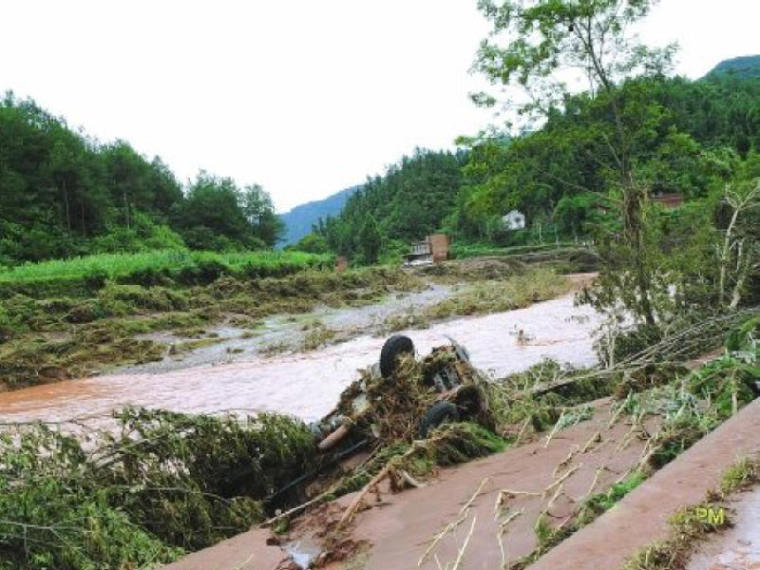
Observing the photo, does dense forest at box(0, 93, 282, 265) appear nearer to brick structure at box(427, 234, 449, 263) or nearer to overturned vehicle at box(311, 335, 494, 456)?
brick structure at box(427, 234, 449, 263)

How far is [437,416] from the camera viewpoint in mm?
6070

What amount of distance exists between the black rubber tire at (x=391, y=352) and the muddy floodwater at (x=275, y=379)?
337cm

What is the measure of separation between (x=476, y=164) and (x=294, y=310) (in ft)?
49.6

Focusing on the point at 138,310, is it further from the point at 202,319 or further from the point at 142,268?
the point at 142,268

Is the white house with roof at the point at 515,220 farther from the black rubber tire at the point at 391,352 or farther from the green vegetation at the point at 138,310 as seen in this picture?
the black rubber tire at the point at 391,352

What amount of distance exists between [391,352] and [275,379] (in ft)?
25.3

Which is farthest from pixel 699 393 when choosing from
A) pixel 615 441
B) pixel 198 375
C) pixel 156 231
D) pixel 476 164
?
pixel 156 231

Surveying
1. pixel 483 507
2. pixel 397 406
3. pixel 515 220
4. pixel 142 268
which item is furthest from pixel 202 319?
pixel 515 220

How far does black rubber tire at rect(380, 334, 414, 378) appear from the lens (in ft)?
21.6

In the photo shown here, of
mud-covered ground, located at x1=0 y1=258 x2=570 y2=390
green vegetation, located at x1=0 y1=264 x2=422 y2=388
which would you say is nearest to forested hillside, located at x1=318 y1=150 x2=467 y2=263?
green vegetation, located at x1=0 y1=264 x2=422 y2=388

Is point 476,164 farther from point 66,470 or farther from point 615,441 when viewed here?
point 66,470

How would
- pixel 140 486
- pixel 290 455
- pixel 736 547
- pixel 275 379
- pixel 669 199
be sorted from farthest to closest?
pixel 669 199, pixel 275 379, pixel 290 455, pixel 140 486, pixel 736 547

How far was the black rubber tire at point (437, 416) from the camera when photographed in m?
5.95

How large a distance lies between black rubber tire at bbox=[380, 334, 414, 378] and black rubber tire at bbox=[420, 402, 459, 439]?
25.0 inches
